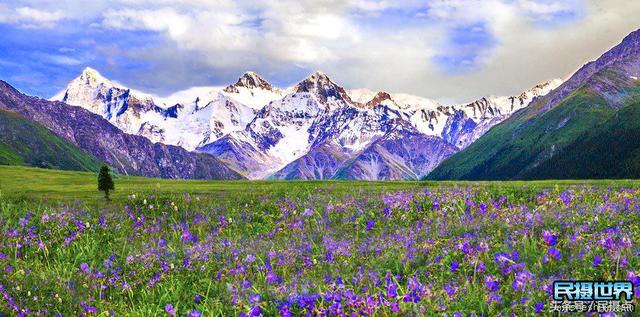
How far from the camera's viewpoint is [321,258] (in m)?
11.6

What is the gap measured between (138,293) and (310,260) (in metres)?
3.36

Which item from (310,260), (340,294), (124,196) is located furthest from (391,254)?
(124,196)

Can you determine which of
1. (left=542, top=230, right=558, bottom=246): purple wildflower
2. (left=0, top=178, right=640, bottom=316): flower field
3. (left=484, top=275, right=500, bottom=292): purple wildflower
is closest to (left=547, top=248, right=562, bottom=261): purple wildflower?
(left=0, top=178, right=640, bottom=316): flower field

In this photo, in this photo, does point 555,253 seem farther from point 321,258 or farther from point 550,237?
point 321,258

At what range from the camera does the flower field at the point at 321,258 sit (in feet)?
25.9

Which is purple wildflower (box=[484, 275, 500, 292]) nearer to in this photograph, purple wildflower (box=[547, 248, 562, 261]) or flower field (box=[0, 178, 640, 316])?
flower field (box=[0, 178, 640, 316])

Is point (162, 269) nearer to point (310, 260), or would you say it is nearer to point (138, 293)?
point (138, 293)

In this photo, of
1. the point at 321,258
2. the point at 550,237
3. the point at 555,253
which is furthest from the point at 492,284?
the point at 321,258

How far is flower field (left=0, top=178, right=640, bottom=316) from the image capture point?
25.9 ft

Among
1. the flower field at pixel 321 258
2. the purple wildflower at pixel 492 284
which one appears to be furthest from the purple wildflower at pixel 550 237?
the purple wildflower at pixel 492 284

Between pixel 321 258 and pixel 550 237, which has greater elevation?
pixel 550 237

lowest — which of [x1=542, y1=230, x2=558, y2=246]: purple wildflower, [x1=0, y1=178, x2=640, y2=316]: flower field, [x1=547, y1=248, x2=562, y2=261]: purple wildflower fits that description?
[x1=0, y1=178, x2=640, y2=316]: flower field

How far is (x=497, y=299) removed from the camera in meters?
7.30

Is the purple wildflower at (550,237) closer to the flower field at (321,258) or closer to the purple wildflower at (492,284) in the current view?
the flower field at (321,258)
